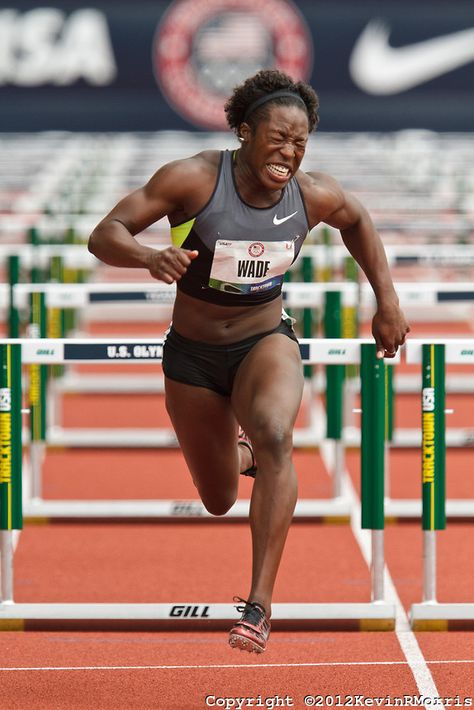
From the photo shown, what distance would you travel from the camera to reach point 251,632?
497cm

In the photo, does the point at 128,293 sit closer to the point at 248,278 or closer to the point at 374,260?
the point at 374,260

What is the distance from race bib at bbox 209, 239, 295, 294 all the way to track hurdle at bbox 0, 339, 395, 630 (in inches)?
31.1

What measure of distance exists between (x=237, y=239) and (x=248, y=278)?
0.51 feet

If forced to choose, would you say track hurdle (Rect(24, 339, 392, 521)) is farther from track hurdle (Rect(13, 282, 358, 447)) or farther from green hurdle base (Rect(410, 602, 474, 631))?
green hurdle base (Rect(410, 602, 474, 631))

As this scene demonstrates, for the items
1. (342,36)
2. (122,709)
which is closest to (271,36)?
(342,36)

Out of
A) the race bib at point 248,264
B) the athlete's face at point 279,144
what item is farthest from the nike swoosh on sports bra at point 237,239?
the athlete's face at point 279,144

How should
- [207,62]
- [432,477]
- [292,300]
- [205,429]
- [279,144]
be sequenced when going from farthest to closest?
[207,62]
[292,300]
[432,477]
[205,429]
[279,144]

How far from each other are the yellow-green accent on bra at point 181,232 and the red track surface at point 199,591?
4.91 feet

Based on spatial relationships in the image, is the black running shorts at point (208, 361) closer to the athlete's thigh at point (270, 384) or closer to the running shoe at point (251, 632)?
the athlete's thigh at point (270, 384)

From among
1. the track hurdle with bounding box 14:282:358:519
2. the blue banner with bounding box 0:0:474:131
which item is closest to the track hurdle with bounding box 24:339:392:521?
the track hurdle with bounding box 14:282:358:519

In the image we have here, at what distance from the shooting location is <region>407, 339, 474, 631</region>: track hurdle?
6.26m

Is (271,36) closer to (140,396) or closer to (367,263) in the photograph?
(140,396)

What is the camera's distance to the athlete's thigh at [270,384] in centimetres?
528

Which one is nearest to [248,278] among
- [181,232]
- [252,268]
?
[252,268]
